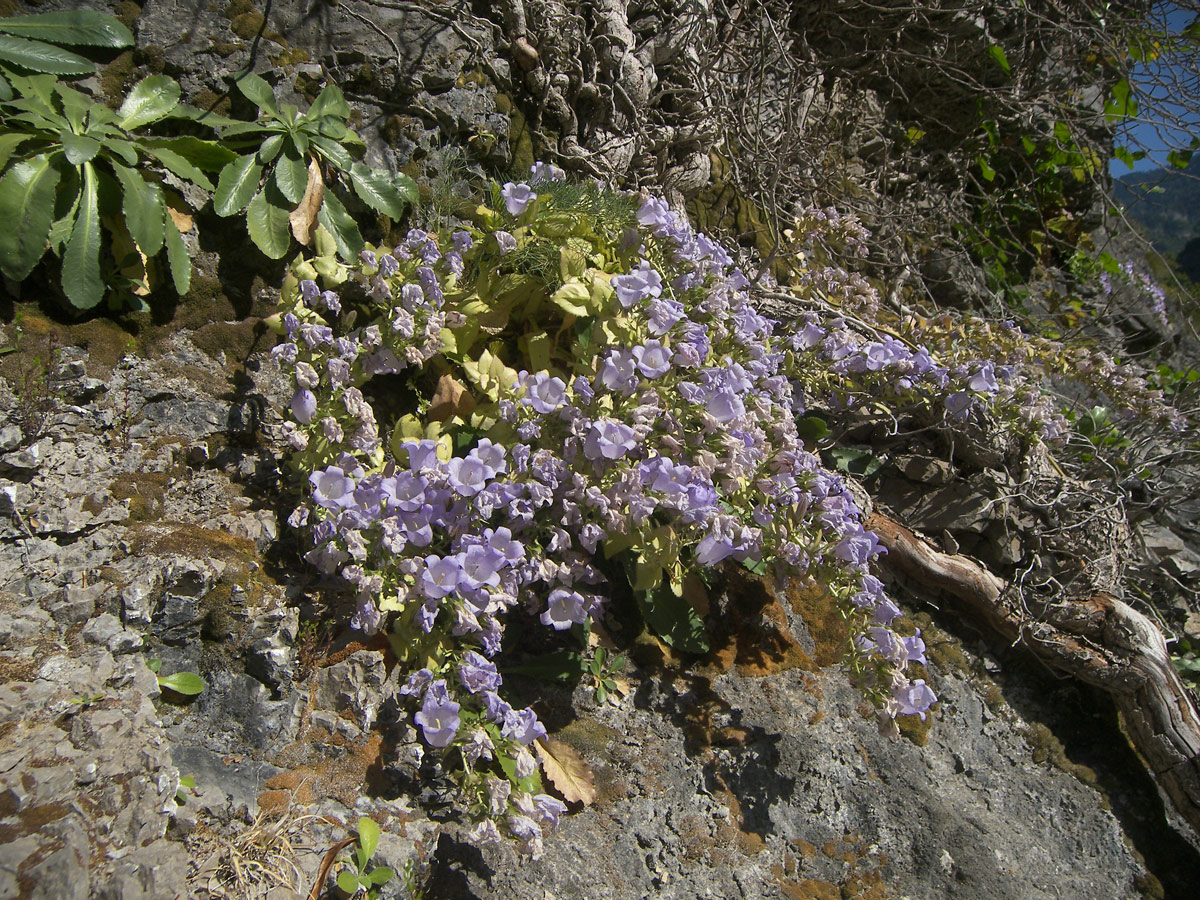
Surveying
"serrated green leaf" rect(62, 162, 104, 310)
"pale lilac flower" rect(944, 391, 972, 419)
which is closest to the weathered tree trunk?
"pale lilac flower" rect(944, 391, 972, 419)

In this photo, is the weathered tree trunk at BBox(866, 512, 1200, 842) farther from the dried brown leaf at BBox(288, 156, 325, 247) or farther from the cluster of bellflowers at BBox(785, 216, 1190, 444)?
the dried brown leaf at BBox(288, 156, 325, 247)

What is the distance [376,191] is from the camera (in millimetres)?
2531

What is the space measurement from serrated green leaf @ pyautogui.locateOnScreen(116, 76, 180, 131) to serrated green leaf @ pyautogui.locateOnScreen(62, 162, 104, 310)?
0.83 feet

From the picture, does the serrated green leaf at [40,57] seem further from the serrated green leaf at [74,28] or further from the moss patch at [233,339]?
the moss patch at [233,339]

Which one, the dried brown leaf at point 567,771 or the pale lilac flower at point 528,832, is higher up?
the pale lilac flower at point 528,832

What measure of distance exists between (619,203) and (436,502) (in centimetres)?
152

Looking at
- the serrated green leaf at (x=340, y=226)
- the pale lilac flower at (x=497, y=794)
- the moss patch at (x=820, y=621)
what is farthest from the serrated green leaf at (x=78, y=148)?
the moss patch at (x=820, y=621)

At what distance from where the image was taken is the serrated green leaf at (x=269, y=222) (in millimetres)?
2275

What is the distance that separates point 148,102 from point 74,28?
0.28 meters

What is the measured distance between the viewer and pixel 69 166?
80.3 inches

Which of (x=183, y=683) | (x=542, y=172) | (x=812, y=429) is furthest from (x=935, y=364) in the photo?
(x=183, y=683)

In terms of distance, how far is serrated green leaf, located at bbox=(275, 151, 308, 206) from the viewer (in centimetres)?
230

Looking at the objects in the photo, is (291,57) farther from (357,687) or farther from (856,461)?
(856,461)

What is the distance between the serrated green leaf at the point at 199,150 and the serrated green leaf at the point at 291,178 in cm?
15
